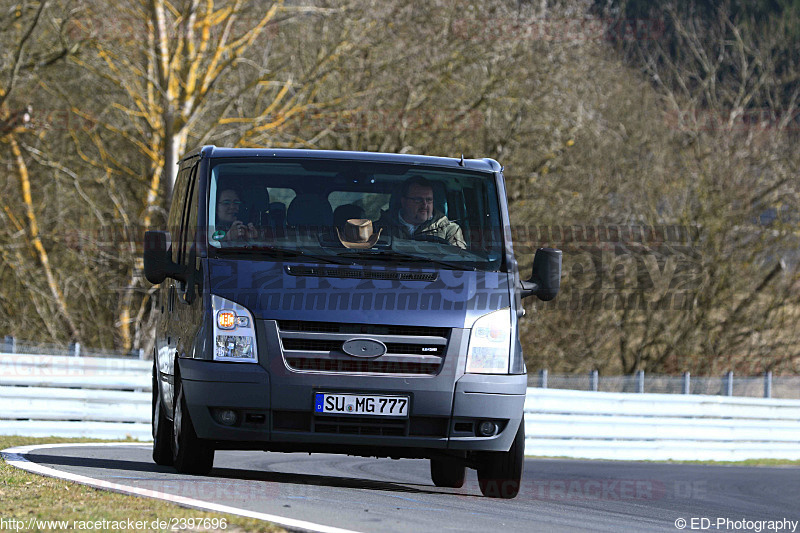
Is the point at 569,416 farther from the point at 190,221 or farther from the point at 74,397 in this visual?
the point at 190,221

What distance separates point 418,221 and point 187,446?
7.10ft

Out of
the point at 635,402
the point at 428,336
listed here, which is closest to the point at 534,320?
the point at 635,402

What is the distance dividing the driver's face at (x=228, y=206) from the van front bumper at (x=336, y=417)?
3.44 feet

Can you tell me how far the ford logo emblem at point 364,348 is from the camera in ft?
26.8

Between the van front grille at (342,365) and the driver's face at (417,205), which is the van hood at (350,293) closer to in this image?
the van front grille at (342,365)

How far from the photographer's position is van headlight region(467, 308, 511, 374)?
831cm

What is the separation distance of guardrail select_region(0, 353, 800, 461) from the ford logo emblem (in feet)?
28.7

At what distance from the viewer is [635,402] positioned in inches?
793

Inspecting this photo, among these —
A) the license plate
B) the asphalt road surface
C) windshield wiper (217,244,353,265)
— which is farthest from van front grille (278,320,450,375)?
the asphalt road surface

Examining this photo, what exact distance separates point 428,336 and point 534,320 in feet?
72.5

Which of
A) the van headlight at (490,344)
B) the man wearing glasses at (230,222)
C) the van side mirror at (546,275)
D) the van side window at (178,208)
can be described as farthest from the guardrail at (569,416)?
the van headlight at (490,344)

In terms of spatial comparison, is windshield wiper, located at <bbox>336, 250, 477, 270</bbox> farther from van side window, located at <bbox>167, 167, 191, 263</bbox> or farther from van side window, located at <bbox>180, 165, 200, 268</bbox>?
van side window, located at <bbox>167, 167, 191, 263</bbox>

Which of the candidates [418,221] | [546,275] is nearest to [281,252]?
[418,221]

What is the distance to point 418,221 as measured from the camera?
29.6ft
